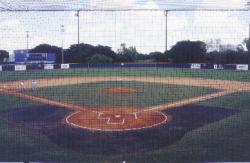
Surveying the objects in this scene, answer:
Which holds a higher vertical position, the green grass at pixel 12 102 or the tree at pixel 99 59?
the tree at pixel 99 59

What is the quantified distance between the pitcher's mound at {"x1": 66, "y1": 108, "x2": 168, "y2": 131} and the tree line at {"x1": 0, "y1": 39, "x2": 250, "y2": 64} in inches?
103

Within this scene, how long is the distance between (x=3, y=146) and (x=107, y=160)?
2361 millimetres

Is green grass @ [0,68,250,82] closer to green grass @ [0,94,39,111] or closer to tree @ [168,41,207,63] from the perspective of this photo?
tree @ [168,41,207,63]

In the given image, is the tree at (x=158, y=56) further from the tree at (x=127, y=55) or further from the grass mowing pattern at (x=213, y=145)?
the grass mowing pattern at (x=213, y=145)

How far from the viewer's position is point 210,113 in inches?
451

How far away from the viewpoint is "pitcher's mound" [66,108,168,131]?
373 inches

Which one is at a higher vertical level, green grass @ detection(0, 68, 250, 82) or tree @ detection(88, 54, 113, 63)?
tree @ detection(88, 54, 113, 63)

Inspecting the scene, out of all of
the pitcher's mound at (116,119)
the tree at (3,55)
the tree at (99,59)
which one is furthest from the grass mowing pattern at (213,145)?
the tree at (3,55)

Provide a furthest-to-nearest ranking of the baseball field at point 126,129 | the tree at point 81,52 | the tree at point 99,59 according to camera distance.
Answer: the tree at point 99,59, the tree at point 81,52, the baseball field at point 126,129

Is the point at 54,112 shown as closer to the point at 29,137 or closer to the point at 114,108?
the point at 114,108

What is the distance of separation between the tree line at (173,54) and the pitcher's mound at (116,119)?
262 centimetres

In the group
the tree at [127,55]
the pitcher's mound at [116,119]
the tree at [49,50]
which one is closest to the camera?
the pitcher's mound at [116,119]

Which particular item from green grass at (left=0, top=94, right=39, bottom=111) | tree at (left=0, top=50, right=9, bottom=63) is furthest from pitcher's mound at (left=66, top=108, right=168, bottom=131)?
tree at (left=0, top=50, right=9, bottom=63)

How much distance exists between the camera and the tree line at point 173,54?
48.2ft
